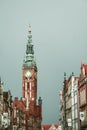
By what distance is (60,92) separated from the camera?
12669 centimetres

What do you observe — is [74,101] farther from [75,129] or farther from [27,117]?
[27,117]

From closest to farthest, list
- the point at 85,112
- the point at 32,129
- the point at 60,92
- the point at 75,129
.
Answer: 1. the point at 85,112
2. the point at 75,129
3. the point at 60,92
4. the point at 32,129

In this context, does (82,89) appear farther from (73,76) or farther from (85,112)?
(73,76)

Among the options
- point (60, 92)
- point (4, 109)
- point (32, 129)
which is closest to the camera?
point (4, 109)

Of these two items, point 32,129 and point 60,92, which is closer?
point 60,92

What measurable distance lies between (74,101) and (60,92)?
45.4 meters

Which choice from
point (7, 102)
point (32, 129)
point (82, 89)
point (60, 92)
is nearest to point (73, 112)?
point (82, 89)

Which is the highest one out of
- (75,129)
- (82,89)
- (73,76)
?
(73,76)

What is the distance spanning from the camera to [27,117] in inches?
7741

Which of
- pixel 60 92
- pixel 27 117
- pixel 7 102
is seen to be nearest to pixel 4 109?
pixel 7 102

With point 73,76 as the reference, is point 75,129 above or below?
below

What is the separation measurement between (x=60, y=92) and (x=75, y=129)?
152 ft

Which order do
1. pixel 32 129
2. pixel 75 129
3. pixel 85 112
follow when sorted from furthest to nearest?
pixel 32 129 < pixel 75 129 < pixel 85 112

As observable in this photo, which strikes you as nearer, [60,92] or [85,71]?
[85,71]
